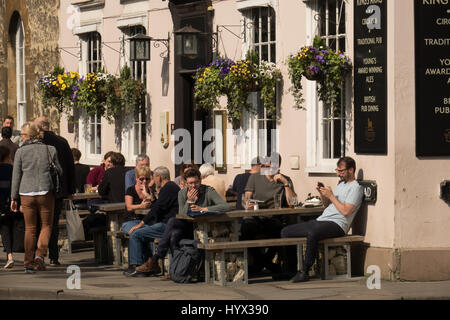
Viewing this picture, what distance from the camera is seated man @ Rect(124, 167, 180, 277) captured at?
13836 mm

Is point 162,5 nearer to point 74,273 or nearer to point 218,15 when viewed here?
point 218,15

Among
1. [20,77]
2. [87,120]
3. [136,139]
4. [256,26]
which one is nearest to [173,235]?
[256,26]

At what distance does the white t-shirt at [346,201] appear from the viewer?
13.4 m

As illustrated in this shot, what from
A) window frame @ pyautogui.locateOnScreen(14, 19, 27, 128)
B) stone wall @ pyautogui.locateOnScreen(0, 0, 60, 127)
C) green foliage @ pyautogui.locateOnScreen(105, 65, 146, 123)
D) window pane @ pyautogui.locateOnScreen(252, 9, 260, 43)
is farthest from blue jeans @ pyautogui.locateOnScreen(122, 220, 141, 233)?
window frame @ pyautogui.locateOnScreen(14, 19, 27, 128)

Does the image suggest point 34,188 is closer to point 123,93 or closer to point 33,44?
point 123,93

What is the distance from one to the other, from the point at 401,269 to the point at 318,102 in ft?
9.66

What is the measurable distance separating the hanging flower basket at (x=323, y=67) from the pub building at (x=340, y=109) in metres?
0.16

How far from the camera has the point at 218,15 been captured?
57.0 ft

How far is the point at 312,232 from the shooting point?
13148mm

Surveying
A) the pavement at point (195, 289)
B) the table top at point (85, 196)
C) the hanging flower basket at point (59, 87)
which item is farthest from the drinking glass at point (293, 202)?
the hanging flower basket at point (59, 87)

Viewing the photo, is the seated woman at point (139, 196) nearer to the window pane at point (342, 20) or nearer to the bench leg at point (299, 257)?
the bench leg at point (299, 257)

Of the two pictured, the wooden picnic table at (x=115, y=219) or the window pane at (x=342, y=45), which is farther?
the wooden picnic table at (x=115, y=219)

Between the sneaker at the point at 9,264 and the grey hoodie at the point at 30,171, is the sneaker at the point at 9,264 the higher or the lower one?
the lower one
